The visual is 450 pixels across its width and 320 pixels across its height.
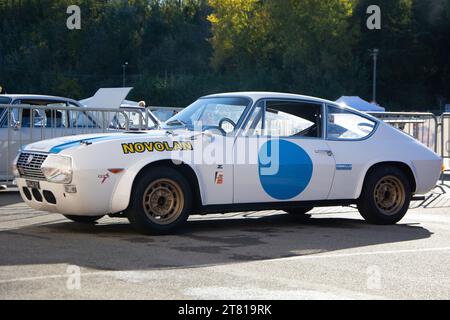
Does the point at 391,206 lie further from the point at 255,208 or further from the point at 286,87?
the point at 286,87

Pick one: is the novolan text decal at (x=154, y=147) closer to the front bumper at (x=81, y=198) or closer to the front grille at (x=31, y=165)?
the front bumper at (x=81, y=198)

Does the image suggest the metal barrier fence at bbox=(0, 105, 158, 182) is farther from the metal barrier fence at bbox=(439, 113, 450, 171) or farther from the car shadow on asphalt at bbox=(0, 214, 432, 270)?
the metal barrier fence at bbox=(439, 113, 450, 171)

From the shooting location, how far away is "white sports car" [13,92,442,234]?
8.46 meters

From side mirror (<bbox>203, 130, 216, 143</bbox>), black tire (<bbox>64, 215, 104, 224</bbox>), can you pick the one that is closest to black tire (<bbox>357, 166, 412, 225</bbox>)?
side mirror (<bbox>203, 130, 216, 143</bbox>)

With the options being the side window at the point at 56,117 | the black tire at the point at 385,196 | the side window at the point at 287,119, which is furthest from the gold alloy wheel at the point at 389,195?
the side window at the point at 56,117

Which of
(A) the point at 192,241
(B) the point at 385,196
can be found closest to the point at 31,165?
(A) the point at 192,241

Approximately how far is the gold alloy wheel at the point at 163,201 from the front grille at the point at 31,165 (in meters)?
1.11

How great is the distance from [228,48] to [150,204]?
8869 centimetres

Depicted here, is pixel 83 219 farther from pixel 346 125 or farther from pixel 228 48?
pixel 228 48

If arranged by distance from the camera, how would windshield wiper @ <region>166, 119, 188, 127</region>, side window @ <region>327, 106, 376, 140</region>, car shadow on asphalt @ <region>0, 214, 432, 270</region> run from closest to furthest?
car shadow on asphalt @ <region>0, 214, 432, 270</region>, windshield wiper @ <region>166, 119, 188, 127</region>, side window @ <region>327, 106, 376, 140</region>

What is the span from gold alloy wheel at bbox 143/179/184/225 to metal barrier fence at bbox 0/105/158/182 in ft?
19.7

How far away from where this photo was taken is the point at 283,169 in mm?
9320

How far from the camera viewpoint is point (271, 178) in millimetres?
9281

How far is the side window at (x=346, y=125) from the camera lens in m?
10.0
